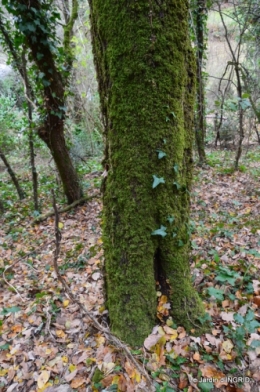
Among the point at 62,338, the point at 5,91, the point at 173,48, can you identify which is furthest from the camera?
the point at 5,91

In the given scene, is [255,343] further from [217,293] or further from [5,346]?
[5,346]

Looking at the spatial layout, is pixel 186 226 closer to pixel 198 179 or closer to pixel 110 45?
pixel 110 45

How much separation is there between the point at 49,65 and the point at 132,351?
5.31 metres

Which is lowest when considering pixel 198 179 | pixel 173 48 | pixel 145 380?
pixel 145 380

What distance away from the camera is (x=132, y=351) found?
1.89 m

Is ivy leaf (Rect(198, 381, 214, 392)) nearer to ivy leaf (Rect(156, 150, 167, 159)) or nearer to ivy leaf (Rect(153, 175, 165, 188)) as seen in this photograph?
ivy leaf (Rect(153, 175, 165, 188))

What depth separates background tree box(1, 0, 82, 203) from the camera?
175 inches

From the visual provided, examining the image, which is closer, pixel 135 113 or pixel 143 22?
pixel 143 22

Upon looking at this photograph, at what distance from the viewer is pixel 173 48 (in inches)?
67.7

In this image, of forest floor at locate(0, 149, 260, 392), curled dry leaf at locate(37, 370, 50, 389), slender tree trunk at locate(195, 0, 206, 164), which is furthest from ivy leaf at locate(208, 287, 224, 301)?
slender tree trunk at locate(195, 0, 206, 164)

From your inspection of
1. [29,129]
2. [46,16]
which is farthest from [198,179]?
[46,16]

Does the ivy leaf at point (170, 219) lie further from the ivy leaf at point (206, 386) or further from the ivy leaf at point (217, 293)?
the ivy leaf at point (206, 386)

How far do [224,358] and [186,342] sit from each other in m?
0.29

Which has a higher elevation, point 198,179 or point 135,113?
point 135,113
